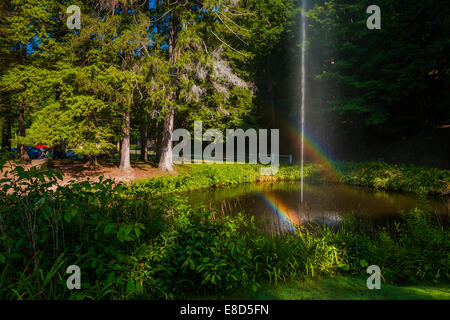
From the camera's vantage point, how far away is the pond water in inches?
350

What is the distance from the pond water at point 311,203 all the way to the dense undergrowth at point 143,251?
2955mm

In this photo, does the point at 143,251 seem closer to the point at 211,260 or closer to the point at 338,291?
the point at 211,260

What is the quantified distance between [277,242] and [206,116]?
1366 cm

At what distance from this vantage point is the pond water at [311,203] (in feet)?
29.1

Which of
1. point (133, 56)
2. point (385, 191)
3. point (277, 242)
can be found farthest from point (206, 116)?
point (277, 242)

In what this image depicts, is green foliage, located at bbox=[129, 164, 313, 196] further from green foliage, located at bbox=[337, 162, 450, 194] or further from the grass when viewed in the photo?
the grass

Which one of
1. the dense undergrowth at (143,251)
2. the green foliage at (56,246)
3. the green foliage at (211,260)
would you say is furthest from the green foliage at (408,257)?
the green foliage at (56,246)

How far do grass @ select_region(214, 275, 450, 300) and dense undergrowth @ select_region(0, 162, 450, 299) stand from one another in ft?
0.58

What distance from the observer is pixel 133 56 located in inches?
594

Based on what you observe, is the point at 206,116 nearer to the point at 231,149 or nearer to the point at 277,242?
the point at 277,242

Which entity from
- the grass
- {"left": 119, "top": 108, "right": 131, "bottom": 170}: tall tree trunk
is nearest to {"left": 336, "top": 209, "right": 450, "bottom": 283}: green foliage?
the grass

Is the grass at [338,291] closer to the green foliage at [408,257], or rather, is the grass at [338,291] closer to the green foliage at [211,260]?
the green foliage at [211,260]

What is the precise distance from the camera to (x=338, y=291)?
143 inches

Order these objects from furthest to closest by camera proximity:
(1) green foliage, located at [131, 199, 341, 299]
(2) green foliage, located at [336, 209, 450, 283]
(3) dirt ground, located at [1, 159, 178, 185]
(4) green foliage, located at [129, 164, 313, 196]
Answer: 1. (4) green foliage, located at [129, 164, 313, 196]
2. (3) dirt ground, located at [1, 159, 178, 185]
3. (2) green foliage, located at [336, 209, 450, 283]
4. (1) green foliage, located at [131, 199, 341, 299]
